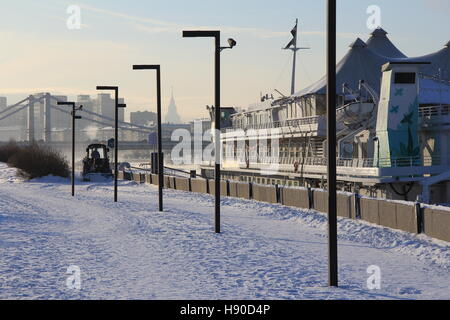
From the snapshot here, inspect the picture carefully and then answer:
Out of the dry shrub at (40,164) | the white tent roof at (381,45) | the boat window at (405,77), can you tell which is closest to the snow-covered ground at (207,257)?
the boat window at (405,77)

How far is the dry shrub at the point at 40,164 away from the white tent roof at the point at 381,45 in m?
40.5

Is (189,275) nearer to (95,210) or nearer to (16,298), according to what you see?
(16,298)

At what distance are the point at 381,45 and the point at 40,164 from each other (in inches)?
1732

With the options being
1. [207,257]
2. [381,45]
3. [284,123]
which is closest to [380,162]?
[284,123]

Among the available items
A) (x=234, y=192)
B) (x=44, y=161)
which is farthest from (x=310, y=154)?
(x=44, y=161)

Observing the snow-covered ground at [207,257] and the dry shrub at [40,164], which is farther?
the dry shrub at [40,164]

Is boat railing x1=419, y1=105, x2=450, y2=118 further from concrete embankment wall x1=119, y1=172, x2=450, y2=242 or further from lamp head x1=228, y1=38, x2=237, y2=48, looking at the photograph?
lamp head x1=228, y1=38, x2=237, y2=48

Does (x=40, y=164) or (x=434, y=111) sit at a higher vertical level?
(x=434, y=111)

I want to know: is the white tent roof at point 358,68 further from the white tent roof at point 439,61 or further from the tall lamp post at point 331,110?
the tall lamp post at point 331,110

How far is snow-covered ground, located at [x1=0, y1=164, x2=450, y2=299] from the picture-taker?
11945 millimetres

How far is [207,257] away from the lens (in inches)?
634

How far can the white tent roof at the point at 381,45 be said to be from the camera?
84.4 meters

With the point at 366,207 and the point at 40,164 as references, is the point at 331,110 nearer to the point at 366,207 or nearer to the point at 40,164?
the point at 366,207
